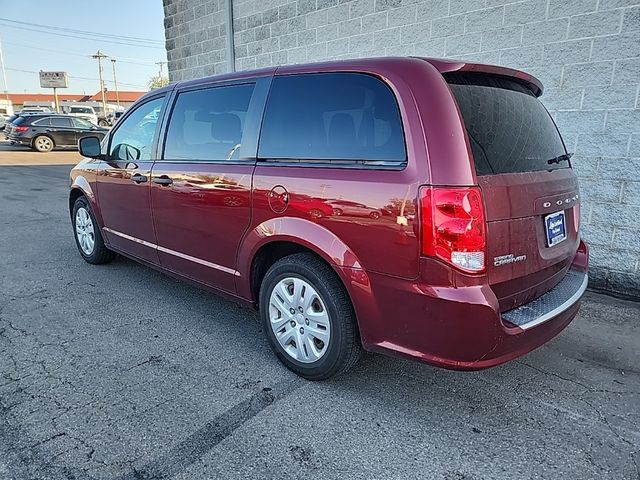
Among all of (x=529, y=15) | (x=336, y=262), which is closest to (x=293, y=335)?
(x=336, y=262)

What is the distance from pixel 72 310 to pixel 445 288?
307 cm

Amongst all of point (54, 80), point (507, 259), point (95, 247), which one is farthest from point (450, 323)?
point (54, 80)

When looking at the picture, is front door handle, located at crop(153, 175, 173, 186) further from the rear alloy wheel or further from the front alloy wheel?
the rear alloy wheel

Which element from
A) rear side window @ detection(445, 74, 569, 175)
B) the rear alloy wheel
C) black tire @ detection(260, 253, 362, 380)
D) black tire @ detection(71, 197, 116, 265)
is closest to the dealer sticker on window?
rear side window @ detection(445, 74, 569, 175)

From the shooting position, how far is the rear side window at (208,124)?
306 cm

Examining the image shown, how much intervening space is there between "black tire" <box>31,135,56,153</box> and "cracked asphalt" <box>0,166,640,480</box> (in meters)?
19.9

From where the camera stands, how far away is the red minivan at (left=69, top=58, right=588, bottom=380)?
209 centimetres

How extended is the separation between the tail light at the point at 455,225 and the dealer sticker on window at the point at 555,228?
579mm

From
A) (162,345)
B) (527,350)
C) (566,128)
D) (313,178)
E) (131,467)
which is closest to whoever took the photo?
(131,467)

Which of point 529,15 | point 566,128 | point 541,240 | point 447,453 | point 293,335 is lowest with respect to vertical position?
point 447,453

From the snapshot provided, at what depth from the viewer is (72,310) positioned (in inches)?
147

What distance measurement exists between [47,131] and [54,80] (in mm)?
36911

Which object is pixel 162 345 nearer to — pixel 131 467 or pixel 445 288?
pixel 131 467

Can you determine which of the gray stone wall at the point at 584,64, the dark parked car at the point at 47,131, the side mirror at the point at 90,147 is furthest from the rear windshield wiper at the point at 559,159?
the dark parked car at the point at 47,131
